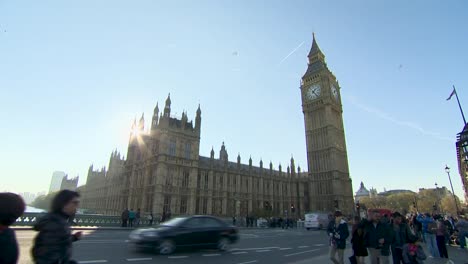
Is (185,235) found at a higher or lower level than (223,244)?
higher

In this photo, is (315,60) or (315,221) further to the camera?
(315,60)

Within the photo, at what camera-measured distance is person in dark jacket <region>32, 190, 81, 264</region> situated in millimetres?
3650

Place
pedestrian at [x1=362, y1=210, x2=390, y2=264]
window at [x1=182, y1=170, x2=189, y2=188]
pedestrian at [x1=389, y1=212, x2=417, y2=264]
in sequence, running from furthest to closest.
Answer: window at [x1=182, y1=170, x2=189, y2=188] < pedestrian at [x1=389, y1=212, x2=417, y2=264] < pedestrian at [x1=362, y1=210, x2=390, y2=264]

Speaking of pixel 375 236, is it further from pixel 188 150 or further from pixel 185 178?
pixel 188 150

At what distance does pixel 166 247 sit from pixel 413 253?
839 cm

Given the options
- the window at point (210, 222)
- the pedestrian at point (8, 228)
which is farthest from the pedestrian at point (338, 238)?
the pedestrian at point (8, 228)

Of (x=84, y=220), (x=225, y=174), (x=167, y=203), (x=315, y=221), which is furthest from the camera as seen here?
(x=225, y=174)

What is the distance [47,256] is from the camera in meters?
3.64

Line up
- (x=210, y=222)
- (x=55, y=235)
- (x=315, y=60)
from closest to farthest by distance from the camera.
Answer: (x=55, y=235) → (x=210, y=222) → (x=315, y=60)

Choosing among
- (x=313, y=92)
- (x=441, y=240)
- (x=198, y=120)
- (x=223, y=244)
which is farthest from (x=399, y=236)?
(x=313, y=92)

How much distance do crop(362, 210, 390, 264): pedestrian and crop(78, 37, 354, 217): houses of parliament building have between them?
100 ft

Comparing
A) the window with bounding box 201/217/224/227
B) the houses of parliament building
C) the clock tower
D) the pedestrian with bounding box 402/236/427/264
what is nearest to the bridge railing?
the houses of parliament building

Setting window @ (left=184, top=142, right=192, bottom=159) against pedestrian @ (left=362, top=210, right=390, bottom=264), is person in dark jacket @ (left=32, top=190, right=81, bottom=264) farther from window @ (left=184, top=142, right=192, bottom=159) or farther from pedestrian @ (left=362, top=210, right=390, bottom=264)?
window @ (left=184, top=142, right=192, bottom=159)

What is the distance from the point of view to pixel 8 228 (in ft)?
10.3
